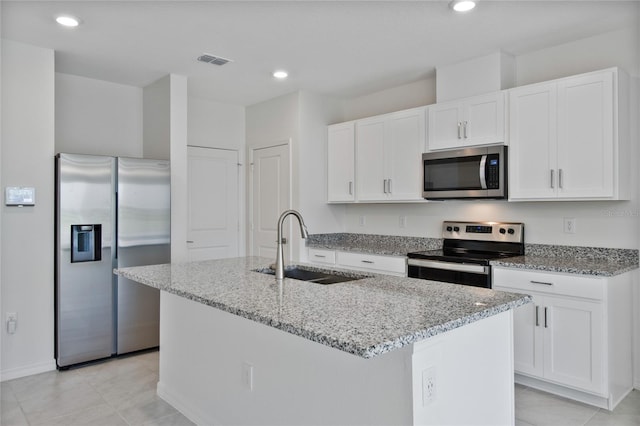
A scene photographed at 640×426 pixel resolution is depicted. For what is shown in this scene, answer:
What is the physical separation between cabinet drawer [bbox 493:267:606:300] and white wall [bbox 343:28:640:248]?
0.59m

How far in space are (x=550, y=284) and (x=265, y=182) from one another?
10.4ft

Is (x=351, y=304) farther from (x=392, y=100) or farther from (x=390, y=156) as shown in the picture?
(x=392, y=100)

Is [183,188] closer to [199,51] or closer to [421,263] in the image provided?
[199,51]

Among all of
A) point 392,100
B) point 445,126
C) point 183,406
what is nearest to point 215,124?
point 392,100

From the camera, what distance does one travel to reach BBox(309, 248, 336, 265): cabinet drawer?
4.41 m

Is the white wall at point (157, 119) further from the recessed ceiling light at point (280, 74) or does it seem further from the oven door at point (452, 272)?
the oven door at point (452, 272)

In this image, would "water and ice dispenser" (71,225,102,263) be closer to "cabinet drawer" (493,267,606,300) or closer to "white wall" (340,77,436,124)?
"white wall" (340,77,436,124)

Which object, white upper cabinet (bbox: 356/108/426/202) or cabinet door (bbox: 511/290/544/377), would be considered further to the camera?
white upper cabinet (bbox: 356/108/426/202)

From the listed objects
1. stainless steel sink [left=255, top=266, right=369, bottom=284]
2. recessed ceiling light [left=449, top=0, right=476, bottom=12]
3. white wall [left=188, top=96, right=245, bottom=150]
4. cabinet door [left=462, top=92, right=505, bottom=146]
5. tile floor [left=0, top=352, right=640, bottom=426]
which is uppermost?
recessed ceiling light [left=449, top=0, right=476, bottom=12]

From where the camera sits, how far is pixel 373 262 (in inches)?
Result: 158

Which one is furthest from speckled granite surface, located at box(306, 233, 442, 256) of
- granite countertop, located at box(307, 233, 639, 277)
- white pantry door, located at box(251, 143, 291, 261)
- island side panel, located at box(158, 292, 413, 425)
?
island side panel, located at box(158, 292, 413, 425)

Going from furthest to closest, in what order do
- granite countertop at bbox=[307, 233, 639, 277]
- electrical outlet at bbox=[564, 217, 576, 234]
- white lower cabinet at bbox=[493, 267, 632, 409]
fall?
electrical outlet at bbox=[564, 217, 576, 234], granite countertop at bbox=[307, 233, 639, 277], white lower cabinet at bbox=[493, 267, 632, 409]

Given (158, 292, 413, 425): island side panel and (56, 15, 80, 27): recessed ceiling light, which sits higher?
(56, 15, 80, 27): recessed ceiling light

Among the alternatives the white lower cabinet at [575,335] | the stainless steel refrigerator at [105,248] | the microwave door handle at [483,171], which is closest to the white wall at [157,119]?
the stainless steel refrigerator at [105,248]
